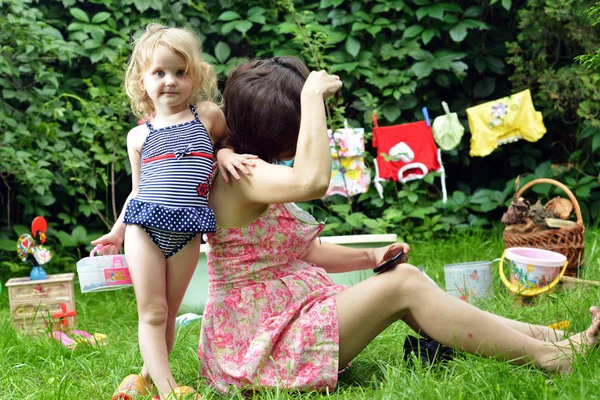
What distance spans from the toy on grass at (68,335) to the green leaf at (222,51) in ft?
6.38

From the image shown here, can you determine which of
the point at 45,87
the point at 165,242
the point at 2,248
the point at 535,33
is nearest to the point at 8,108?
the point at 45,87

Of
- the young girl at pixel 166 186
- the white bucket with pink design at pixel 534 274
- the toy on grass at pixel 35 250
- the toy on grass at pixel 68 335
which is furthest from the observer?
the toy on grass at pixel 35 250

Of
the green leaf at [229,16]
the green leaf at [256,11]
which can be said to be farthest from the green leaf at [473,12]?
the green leaf at [229,16]

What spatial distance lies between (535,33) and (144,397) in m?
3.53

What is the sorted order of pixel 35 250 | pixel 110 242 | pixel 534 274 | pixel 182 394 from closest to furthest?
pixel 182 394
pixel 110 242
pixel 534 274
pixel 35 250

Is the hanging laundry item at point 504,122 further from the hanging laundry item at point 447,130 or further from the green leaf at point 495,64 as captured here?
the green leaf at point 495,64

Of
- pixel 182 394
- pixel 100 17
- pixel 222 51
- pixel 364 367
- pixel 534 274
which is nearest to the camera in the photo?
pixel 182 394

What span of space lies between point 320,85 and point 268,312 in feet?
2.12

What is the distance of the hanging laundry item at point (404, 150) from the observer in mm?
4508

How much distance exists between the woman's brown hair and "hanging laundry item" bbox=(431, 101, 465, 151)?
2.57 meters

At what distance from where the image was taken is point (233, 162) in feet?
6.39

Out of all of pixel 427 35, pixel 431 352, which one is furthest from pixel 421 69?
pixel 431 352

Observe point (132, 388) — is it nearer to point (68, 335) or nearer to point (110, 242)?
point (110, 242)

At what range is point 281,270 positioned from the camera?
2.12 metres
